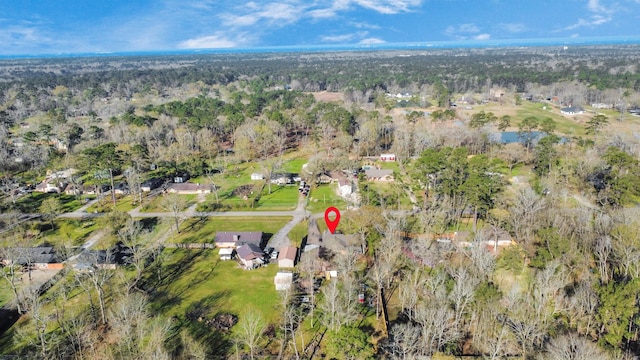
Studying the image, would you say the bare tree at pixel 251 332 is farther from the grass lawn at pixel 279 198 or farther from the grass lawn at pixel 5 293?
the grass lawn at pixel 279 198

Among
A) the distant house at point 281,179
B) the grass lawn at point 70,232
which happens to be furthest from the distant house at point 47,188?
the distant house at point 281,179

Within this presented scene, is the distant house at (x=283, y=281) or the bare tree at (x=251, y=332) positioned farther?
the distant house at (x=283, y=281)

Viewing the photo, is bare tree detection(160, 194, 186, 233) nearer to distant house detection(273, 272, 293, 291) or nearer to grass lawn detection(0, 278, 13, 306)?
grass lawn detection(0, 278, 13, 306)

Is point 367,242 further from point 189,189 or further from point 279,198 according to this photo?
point 189,189

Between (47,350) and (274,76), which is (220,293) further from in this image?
(274,76)

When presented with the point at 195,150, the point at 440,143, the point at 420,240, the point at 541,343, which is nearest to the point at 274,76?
the point at 195,150

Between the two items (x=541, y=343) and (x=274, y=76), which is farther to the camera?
(x=274, y=76)

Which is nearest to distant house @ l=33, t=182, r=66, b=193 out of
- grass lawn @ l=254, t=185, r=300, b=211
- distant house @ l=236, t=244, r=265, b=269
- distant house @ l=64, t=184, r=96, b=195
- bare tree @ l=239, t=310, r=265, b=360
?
distant house @ l=64, t=184, r=96, b=195

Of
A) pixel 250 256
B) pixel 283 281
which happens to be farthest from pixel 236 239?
pixel 283 281

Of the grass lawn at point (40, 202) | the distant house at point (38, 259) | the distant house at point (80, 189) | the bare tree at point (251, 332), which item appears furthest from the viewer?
the distant house at point (80, 189)
